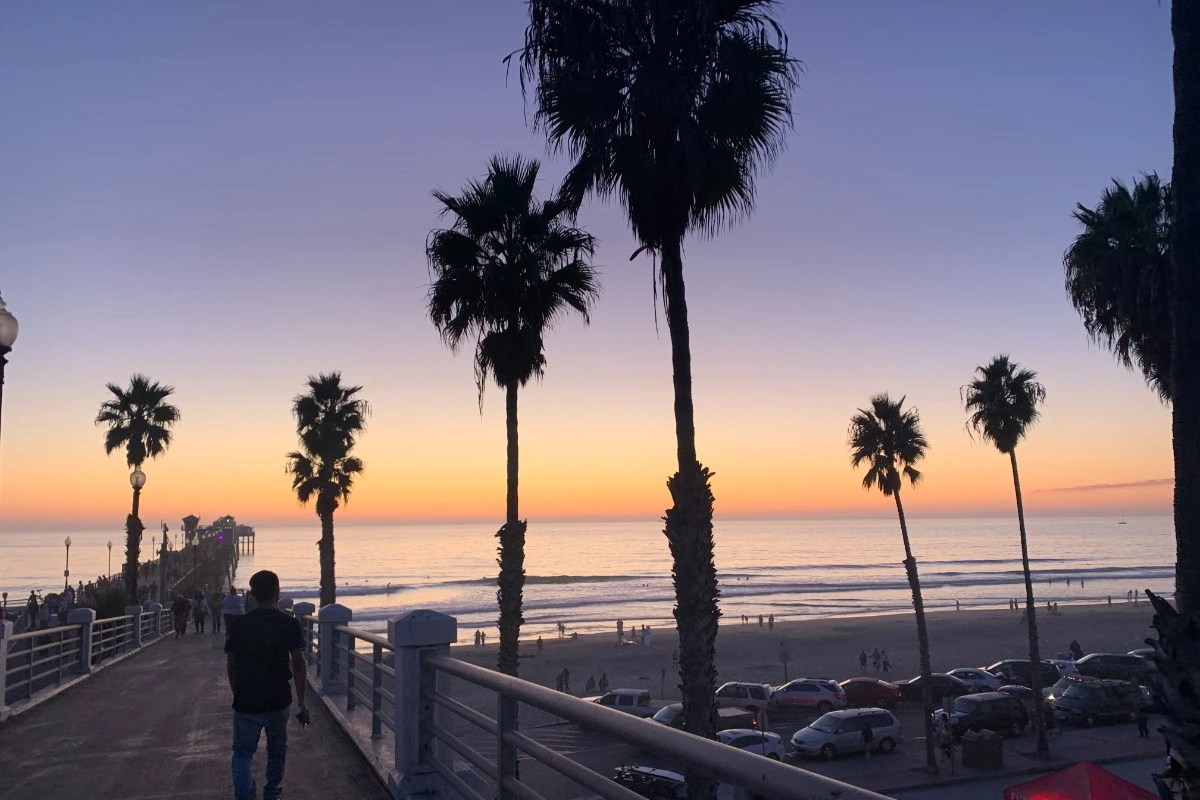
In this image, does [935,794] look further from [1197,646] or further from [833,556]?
[833,556]

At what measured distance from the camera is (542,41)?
13039 mm

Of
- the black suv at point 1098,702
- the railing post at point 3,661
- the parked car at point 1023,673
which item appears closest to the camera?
the railing post at point 3,661

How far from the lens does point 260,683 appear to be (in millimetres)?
6320

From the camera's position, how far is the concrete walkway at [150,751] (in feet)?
25.1

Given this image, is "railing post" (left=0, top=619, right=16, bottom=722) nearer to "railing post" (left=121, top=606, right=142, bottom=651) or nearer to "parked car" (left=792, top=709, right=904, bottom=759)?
"railing post" (left=121, top=606, right=142, bottom=651)

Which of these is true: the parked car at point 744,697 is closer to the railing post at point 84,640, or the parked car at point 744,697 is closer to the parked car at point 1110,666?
the parked car at point 1110,666

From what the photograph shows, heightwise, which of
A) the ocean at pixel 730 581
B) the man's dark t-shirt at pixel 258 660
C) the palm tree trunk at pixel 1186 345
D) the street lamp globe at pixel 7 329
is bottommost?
the ocean at pixel 730 581

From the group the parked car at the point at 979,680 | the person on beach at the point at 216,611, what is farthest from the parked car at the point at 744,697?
the person on beach at the point at 216,611

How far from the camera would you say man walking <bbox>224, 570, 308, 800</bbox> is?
20.7 feet

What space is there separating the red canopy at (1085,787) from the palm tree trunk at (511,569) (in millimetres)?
9228

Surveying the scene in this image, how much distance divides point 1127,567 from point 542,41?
134 metres

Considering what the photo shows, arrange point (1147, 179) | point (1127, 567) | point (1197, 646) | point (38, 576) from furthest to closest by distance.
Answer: point (38, 576)
point (1127, 567)
point (1147, 179)
point (1197, 646)

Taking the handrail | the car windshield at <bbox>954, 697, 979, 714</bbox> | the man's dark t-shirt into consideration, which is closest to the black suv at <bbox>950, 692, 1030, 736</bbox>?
the car windshield at <bbox>954, 697, 979, 714</bbox>

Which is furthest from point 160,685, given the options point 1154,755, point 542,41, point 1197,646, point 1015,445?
point 1015,445
